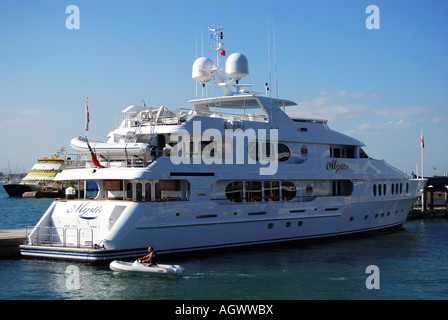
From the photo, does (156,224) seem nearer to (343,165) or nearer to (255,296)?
(255,296)

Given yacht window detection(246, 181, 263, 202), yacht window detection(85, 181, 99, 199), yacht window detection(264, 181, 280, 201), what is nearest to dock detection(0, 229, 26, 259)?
yacht window detection(85, 181, 99, 199)

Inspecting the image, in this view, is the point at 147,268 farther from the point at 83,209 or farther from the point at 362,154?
the point at 362,154

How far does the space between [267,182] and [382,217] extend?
25.8ft

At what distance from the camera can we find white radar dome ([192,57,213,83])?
22.6 m

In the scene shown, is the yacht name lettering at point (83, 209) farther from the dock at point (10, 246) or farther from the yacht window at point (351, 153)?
the yacht window at point (351, 153)

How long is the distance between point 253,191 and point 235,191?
89 centimetres

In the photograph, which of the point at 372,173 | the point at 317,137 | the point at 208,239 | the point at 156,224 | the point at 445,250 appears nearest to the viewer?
the point at 156,224

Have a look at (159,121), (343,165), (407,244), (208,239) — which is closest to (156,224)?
(208,239)

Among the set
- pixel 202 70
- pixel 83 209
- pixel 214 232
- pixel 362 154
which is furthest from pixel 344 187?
pixel 83 209

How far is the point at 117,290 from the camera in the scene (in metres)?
13.6

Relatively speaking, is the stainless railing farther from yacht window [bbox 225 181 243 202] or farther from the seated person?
yacht window [bbox 225 181 243 202]

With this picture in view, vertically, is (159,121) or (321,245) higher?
(159,121)

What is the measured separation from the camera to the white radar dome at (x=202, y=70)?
22.6m

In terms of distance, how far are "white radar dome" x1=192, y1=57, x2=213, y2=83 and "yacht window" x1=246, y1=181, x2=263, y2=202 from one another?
19.0 ft
